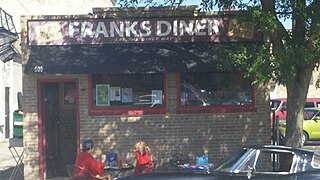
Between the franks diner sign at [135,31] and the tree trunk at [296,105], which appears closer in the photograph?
the tree trunk at [296,105]

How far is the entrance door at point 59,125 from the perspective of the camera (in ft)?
41.9

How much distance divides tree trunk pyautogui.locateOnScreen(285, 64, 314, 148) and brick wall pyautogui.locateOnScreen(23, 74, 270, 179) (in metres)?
2.37

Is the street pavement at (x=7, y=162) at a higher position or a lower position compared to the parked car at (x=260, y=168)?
lower

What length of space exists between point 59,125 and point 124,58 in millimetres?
2424

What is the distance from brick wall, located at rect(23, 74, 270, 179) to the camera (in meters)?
12.4

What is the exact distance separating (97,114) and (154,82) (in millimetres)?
1507

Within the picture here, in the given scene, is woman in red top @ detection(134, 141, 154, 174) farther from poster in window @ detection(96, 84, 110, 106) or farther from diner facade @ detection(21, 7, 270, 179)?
poster in window @ detection(96, 84, 110, 106)

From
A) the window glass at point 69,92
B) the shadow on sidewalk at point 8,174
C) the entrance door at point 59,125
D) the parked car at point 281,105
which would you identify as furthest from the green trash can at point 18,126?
the parked car at point 281,105

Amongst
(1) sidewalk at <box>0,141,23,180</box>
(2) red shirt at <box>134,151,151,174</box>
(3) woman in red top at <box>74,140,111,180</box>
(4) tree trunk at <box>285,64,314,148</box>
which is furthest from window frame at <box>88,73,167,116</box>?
(4) tree trunk at <box>285,64,314,148</box>

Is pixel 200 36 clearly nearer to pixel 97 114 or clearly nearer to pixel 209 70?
pixel 209 70

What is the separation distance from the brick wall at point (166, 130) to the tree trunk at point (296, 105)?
7.79 ft

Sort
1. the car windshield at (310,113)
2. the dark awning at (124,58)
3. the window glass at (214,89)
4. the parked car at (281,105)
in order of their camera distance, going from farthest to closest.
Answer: the parked car at (281,105) < the car windshield at (310,113) < the window glass at (214,89) < the dark awning at (124,58)

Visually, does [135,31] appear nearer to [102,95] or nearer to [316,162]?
[102,95]

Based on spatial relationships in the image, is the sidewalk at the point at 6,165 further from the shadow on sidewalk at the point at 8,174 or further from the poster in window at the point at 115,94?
the poster in window at the point at 115,94
